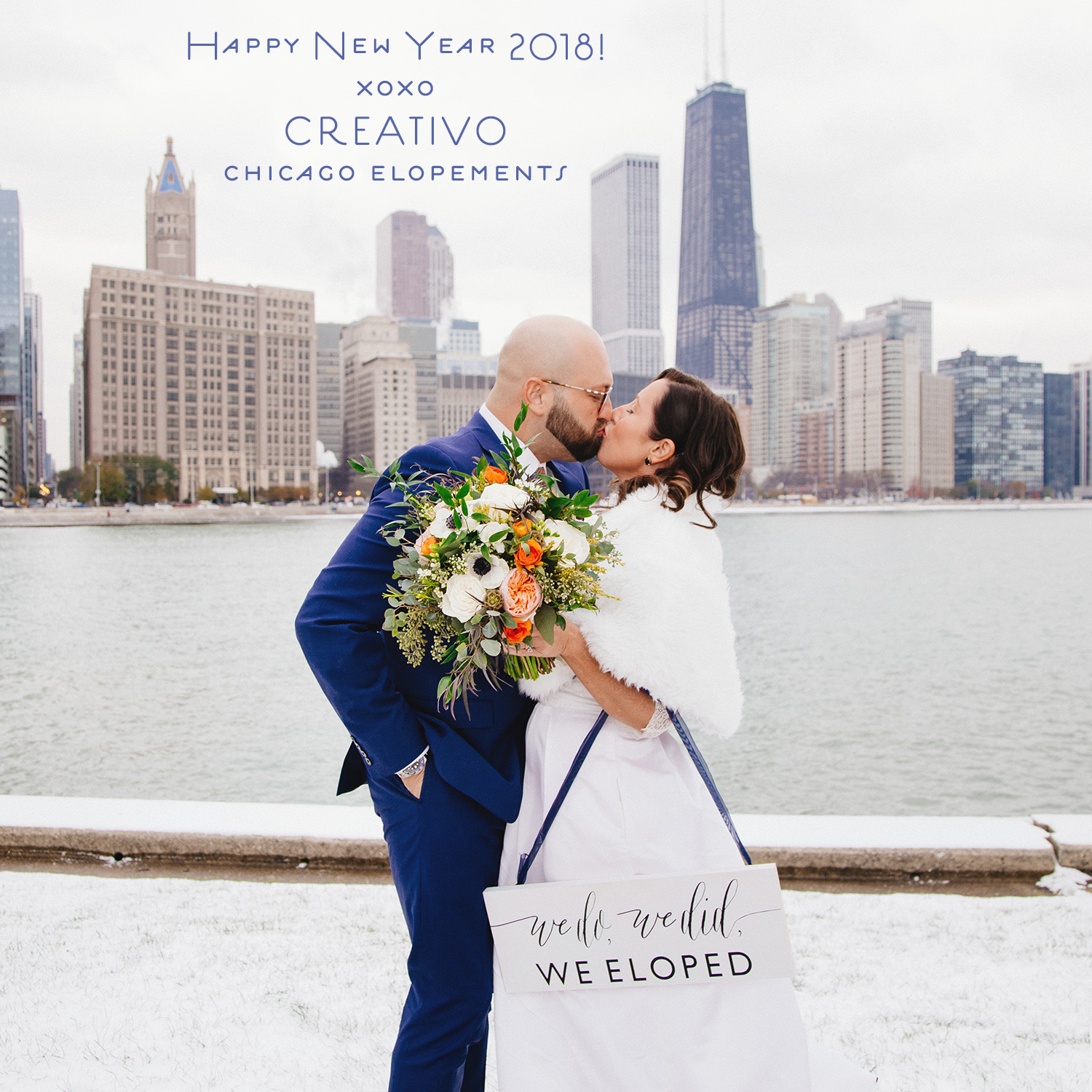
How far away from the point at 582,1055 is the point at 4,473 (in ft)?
362

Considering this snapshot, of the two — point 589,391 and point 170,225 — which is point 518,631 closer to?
point 589,391

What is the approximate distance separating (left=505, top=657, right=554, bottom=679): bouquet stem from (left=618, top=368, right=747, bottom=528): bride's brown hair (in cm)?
47

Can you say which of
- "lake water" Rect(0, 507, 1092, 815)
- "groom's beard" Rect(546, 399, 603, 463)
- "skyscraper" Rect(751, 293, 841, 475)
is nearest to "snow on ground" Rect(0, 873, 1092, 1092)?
"groom's beard" Rect(546, 399, 603, 463)

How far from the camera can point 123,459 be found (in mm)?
89188

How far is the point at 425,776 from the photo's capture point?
1.82 m

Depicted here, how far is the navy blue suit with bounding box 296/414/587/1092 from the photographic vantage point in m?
1.75

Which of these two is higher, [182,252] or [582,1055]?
[182,252]

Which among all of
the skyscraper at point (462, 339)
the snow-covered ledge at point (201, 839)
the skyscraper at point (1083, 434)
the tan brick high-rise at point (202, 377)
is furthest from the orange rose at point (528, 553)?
the skyscraper at point (462, 339)

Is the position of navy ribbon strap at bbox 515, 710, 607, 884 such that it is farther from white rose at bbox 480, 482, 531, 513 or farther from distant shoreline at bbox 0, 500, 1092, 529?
distant shoreline at bbox 0, 500, 1092, 529

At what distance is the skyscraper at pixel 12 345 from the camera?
102062 millimetres

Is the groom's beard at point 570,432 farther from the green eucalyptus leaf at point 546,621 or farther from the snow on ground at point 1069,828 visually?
the snow on ground at point 1069,828

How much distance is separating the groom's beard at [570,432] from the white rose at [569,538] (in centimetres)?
48

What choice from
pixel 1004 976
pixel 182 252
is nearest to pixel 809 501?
pixel 182 252

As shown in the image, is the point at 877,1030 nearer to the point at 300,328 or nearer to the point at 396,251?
the point at 300,328
